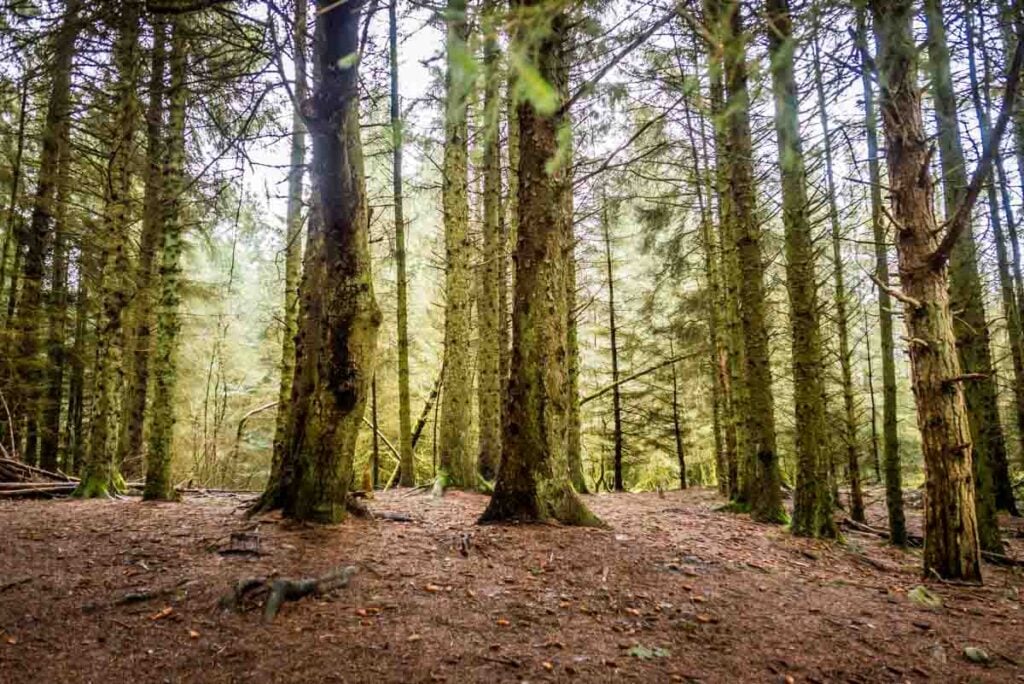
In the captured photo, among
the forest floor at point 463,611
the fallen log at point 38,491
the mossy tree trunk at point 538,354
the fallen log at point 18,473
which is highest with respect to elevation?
the mossy tree trunk at point 538,354

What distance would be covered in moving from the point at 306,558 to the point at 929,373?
17.8 feet

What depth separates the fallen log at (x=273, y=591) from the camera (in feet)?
10.1

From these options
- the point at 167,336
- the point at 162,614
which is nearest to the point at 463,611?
the point at 162,614

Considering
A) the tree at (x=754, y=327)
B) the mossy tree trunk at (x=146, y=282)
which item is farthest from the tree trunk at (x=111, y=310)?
the tree at (x=754, y=327)

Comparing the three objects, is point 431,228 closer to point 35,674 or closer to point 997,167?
point 997,167

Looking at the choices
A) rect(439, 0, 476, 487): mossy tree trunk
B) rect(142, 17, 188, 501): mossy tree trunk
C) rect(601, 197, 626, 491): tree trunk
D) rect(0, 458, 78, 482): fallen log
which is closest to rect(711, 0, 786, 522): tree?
rect(439, 0, 476, 487): mossy tree trunk

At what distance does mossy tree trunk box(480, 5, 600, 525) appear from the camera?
5074mm

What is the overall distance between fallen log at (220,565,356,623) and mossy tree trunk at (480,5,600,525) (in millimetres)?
2003

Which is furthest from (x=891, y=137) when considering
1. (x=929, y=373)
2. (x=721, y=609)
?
(x=721, y=609)

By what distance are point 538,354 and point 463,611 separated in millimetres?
2547

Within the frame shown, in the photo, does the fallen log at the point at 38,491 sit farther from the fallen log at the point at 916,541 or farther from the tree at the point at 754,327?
the fallen log at the point at 916,541

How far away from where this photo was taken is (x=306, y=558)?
3736 millimetres

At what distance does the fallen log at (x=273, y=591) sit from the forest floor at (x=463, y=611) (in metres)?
0.07

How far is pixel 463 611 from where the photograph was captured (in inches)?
127
